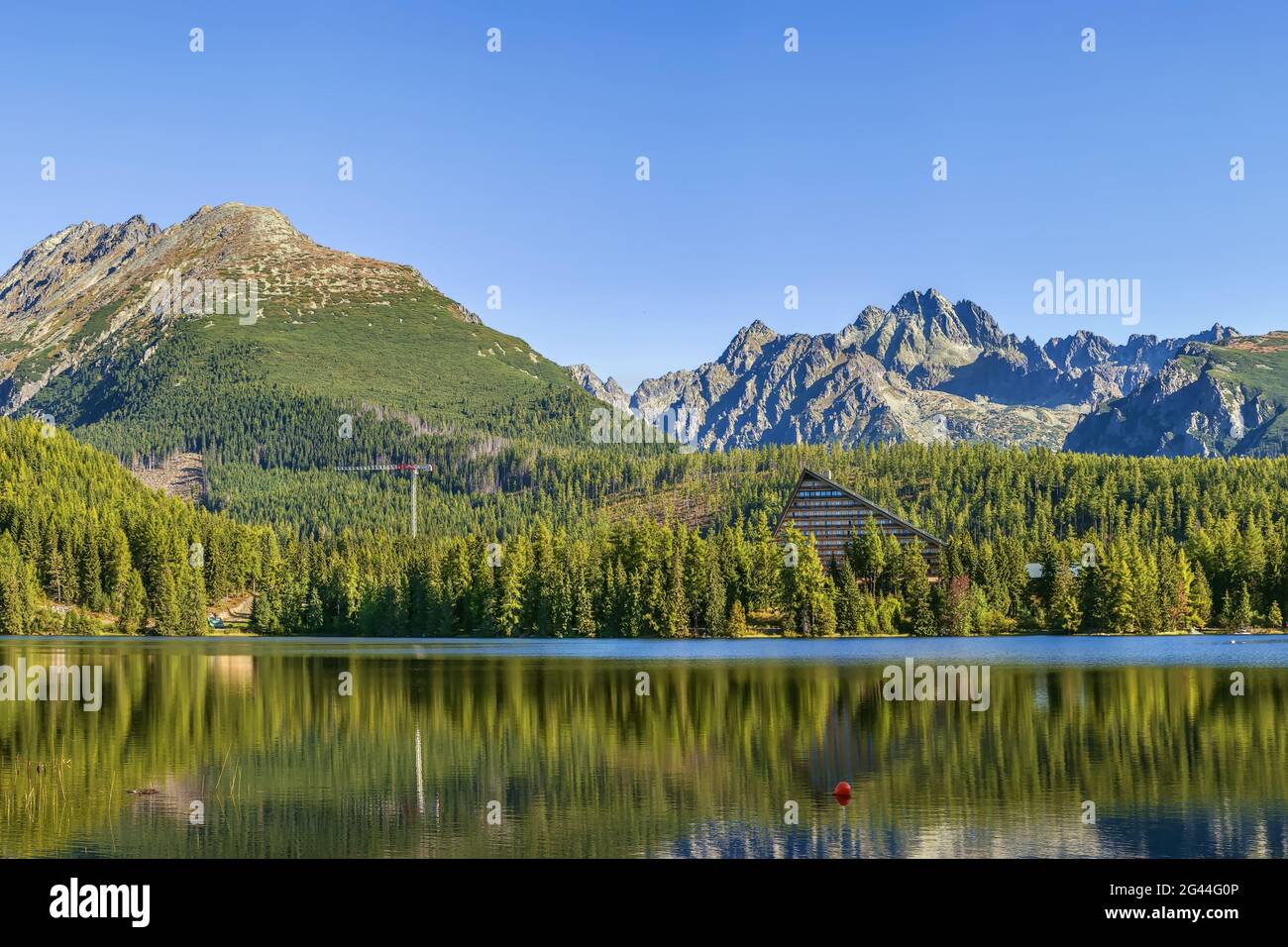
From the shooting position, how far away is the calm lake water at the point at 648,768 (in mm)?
43969

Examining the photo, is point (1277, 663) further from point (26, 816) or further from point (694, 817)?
→ point (26, 816)

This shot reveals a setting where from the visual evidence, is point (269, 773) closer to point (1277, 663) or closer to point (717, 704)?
point (717, 704)

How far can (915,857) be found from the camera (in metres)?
41.0

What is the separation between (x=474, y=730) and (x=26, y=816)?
26.8 meters

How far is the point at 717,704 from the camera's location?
3300 inches

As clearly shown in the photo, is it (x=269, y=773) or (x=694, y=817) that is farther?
(x=269, y=773)

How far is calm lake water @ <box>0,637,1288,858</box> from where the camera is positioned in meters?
44.0

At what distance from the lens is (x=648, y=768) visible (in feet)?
190

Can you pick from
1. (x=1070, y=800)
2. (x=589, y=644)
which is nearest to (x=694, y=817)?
(x=1070, y=800)

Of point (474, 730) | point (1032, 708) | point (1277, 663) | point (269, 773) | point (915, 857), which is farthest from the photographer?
point (1277, 663)
